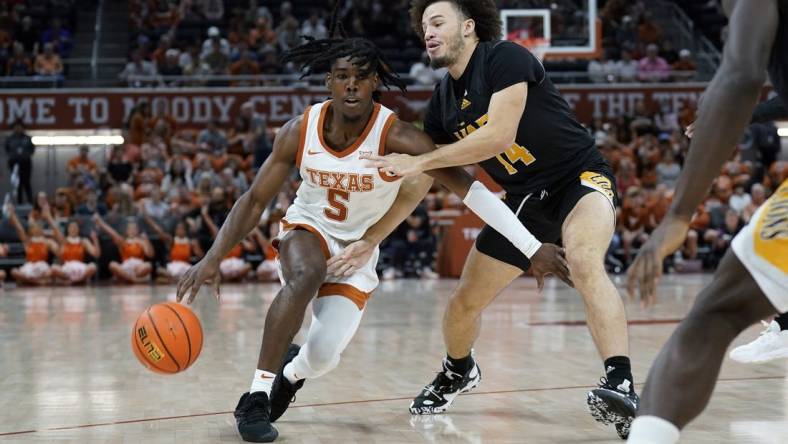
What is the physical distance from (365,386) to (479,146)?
2062 millimetres

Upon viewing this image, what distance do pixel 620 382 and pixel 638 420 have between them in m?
1.99

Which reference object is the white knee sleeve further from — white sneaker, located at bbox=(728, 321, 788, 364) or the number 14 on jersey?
white sneaker, located at bbox=(728, 321, 788, 364)

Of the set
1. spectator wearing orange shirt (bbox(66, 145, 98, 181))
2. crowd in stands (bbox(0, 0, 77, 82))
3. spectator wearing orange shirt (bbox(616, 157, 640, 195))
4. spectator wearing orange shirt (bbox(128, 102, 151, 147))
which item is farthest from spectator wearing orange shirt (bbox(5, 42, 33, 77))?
spectator wearing orange shirt (bbox(616, 157, 640, 195))

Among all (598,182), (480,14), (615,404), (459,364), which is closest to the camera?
(615,404)

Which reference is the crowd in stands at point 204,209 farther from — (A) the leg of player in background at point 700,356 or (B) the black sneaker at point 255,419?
(A) the leg of player in background at point 700,356

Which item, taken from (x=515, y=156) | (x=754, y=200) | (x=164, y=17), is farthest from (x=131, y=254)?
(x=515, y=156)

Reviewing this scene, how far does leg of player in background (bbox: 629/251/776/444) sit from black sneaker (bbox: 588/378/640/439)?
6.07 feet

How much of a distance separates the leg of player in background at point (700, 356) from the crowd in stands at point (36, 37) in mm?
18412

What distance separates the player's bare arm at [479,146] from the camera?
4.96 metres

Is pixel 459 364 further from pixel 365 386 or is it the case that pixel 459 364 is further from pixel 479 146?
pixel 479 146

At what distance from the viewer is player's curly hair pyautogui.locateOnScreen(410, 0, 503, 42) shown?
18.0 feet

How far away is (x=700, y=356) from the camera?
2809 millimetres

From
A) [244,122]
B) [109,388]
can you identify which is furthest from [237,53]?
[109,388]

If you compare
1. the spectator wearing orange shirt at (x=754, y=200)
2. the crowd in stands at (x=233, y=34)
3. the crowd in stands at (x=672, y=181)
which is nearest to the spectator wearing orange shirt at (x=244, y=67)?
the crowd in stands at (x=233, y=34)
